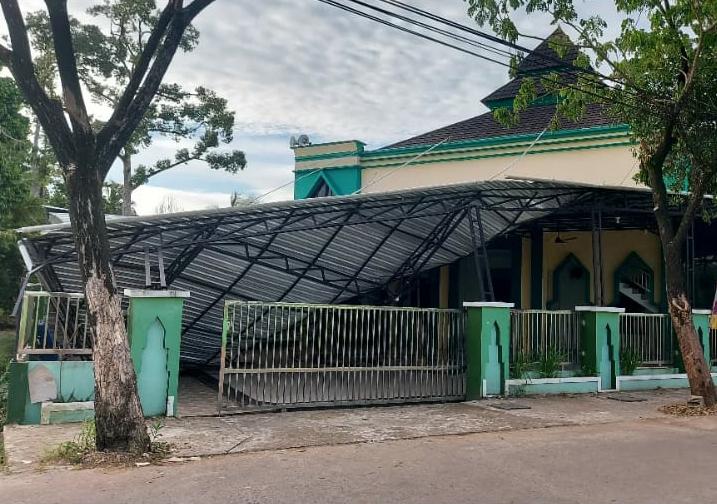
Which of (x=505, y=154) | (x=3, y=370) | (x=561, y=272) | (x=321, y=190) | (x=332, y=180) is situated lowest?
(x=3, y=370)

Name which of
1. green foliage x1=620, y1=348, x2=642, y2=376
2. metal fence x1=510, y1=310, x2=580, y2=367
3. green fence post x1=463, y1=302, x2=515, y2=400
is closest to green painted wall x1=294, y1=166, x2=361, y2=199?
metal fence x1=510, y1=310, x2=580, y2=367

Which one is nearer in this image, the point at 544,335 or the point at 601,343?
the point at 544,335

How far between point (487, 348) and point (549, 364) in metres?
1.53

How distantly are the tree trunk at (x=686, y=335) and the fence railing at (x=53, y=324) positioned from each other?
8664 millimetres

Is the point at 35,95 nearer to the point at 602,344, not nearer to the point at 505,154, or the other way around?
the point at 602,344

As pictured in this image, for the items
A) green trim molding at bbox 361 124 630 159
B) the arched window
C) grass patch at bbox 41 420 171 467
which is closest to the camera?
grass patch at bbox 41 420 171 467

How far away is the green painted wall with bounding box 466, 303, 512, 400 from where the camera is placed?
10211 millimetres

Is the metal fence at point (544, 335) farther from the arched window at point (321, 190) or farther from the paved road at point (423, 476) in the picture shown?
the arched window at point (321, 190)

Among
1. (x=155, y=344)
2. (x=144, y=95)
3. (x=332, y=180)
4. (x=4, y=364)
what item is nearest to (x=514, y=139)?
(x=332, y=180)

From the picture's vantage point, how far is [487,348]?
10266mm

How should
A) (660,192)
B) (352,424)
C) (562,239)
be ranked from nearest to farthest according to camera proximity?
(352,424), (660,192), (562,239)

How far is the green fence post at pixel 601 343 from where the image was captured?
11.6 metres

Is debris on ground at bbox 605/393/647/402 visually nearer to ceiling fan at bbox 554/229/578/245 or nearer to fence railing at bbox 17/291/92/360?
ceiling fan at bbox 554/229/578/245

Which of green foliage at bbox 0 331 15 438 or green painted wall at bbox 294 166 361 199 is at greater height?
green painted wall at bbox 294 166 361 199
